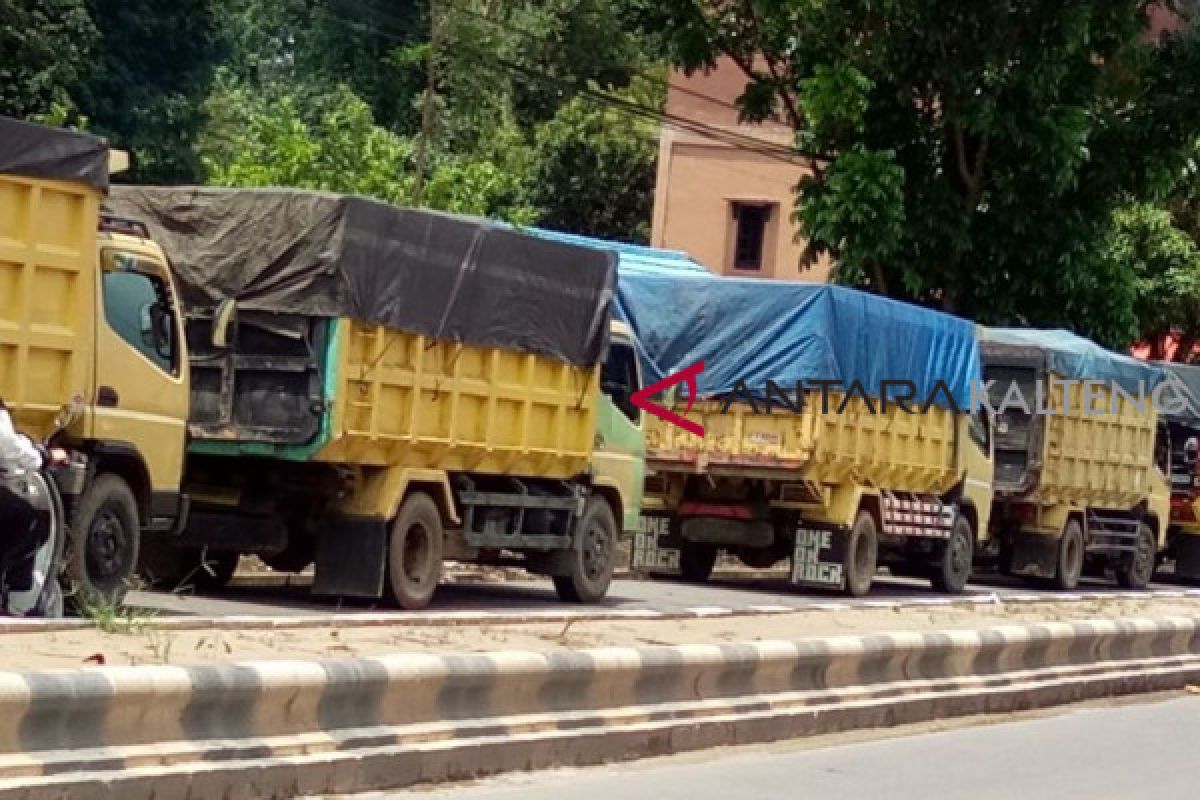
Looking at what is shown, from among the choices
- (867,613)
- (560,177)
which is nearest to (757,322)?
(867,613)

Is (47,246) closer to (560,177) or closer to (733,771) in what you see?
(733,771)

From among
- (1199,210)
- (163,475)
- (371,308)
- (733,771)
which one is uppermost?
(1199,210)

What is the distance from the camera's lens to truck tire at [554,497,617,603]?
19109 millimetres

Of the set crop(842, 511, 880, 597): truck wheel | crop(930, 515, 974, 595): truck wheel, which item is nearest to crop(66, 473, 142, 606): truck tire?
crop(842, 511, 880, 597): truck wheel

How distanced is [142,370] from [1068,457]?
1685cm

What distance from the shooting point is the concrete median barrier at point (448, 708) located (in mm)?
7953

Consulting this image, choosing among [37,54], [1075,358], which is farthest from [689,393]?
[37,54]

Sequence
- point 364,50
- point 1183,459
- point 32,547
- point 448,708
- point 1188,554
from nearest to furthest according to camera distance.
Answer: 1. point 448,708
2. point 32,547
3. point 1183,459
4. point 1188,554
5. point 364,50

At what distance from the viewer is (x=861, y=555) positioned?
23.6 metres

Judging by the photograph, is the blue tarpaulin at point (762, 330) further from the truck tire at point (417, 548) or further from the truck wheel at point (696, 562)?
the truck tire at point (417, 548)

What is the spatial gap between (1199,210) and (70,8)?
66.7 ft

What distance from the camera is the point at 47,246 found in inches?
512

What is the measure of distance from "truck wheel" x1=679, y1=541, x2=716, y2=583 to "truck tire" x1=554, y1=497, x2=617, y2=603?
15.9 feet

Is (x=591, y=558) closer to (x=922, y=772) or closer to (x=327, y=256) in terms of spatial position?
(x=327, y=256)
